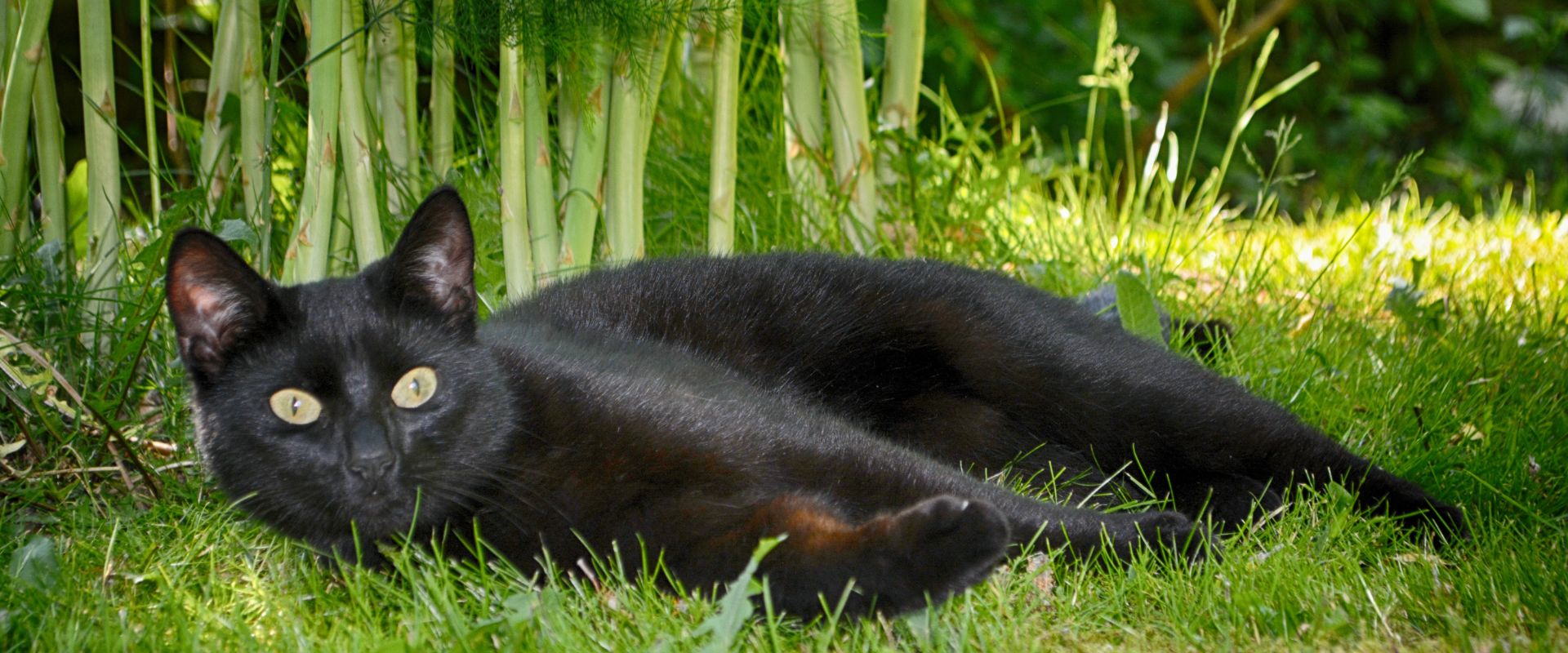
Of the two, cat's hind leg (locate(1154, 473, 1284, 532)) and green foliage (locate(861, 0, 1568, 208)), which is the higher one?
green foliage (locate(861, 0, 1568, 208))

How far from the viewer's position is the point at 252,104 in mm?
2447

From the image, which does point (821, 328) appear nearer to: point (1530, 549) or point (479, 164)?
point (1530, 549)

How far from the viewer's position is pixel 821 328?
92.3 inches

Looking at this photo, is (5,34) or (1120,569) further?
(5,34)

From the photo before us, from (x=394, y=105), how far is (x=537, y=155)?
0.47 metres

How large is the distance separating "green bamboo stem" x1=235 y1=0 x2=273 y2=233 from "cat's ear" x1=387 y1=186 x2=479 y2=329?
66 cm

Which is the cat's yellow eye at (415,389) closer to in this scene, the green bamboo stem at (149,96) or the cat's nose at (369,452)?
the cat's nose at (369,452)

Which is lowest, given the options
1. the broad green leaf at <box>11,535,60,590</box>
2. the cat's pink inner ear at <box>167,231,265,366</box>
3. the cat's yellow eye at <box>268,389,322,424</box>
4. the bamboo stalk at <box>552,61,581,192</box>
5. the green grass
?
the broad green leaf at <box>11,535,60,590</box>

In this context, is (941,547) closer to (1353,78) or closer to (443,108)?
(443,108)

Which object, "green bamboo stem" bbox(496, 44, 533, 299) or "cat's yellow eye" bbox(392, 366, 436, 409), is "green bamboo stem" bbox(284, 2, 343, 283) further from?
"cat's yellow eye" bbox(392, 366, 436, 409)

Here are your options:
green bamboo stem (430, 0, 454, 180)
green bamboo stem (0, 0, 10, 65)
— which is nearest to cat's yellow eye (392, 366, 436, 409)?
green bamboo stem (430, 0, 454, 180)

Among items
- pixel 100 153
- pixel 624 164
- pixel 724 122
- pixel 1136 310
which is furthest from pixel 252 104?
pixel 1136 310

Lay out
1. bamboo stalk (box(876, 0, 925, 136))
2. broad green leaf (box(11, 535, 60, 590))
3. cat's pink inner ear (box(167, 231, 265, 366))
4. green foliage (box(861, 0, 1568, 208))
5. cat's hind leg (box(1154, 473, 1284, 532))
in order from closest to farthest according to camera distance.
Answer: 1. cat's pink inner ear (box(167, 231, 265, 366))
2. broad green leaf (box(11, 535, 60, 590))
3. cat's hind leg (box(1154, 473, 1284, 532))
4. bamboo stalk (box(876, 0, 925, 136))
5. green foliage (box(861, 0, 1568, 208))

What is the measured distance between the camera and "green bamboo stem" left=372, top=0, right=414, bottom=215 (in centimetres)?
269
